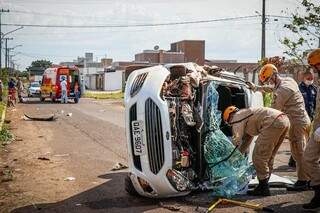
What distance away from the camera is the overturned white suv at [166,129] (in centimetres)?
718

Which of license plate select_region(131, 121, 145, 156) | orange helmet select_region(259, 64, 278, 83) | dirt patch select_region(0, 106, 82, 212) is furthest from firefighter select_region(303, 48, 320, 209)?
dirt patch select_region(0, 106, 82, 212)

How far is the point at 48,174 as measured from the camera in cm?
1001

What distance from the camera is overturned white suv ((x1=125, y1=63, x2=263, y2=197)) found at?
283 inches

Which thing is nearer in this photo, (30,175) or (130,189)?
(130,189)

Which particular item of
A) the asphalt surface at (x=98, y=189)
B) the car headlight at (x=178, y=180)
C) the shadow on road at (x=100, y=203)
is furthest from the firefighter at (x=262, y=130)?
the shadow on road at (x=100, y=203)

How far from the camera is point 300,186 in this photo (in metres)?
8.16

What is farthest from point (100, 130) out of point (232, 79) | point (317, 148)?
point (317, 148)

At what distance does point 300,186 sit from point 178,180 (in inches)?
85.6

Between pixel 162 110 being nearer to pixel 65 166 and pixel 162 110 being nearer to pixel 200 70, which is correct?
pixel 200 70

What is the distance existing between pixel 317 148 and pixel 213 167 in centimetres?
153

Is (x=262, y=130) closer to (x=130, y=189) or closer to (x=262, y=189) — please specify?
(x=262, y=189)

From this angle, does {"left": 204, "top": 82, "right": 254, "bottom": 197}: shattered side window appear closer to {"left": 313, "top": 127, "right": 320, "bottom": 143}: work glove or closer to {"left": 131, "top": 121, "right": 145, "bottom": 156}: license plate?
{"left": 131, "top": 121, "right": 145, "bottom": 156}: license plate

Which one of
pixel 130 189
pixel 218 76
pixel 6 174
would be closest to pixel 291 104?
pixel 218 76

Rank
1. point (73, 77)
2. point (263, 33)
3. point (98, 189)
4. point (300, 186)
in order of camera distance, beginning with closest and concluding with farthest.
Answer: point (300, 186) < point (98, 189) < point (263, 33) < point (73, 77)
